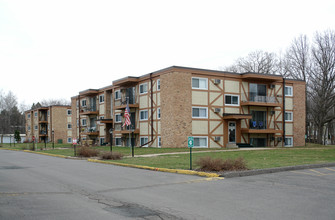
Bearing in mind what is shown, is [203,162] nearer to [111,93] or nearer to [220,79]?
[220,79]

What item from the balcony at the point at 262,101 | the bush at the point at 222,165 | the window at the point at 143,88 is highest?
the window at the point at 143,88

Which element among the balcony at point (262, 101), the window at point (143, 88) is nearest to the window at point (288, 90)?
the balcony at point (262, 101)

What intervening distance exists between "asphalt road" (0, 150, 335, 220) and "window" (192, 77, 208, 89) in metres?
23.4

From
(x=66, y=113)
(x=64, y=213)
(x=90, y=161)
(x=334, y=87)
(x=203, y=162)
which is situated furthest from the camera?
(x=66, y=113)

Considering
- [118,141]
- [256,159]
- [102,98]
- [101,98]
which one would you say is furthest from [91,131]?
[256,159]

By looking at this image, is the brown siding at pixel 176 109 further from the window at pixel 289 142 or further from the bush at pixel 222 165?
the bush at pixel 222 165

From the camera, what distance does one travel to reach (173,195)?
10.2m

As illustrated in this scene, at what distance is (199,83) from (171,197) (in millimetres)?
28266

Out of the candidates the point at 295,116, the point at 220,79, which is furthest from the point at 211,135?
the point at 295,116

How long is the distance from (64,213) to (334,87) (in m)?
48.7

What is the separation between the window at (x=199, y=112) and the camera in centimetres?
3712

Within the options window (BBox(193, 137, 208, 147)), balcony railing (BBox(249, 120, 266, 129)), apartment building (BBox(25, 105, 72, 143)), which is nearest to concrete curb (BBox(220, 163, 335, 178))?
window (BBox(193, 137, 208, 147))

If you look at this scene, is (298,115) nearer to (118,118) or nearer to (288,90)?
(288,90)

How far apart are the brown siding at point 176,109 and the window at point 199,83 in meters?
0.77
